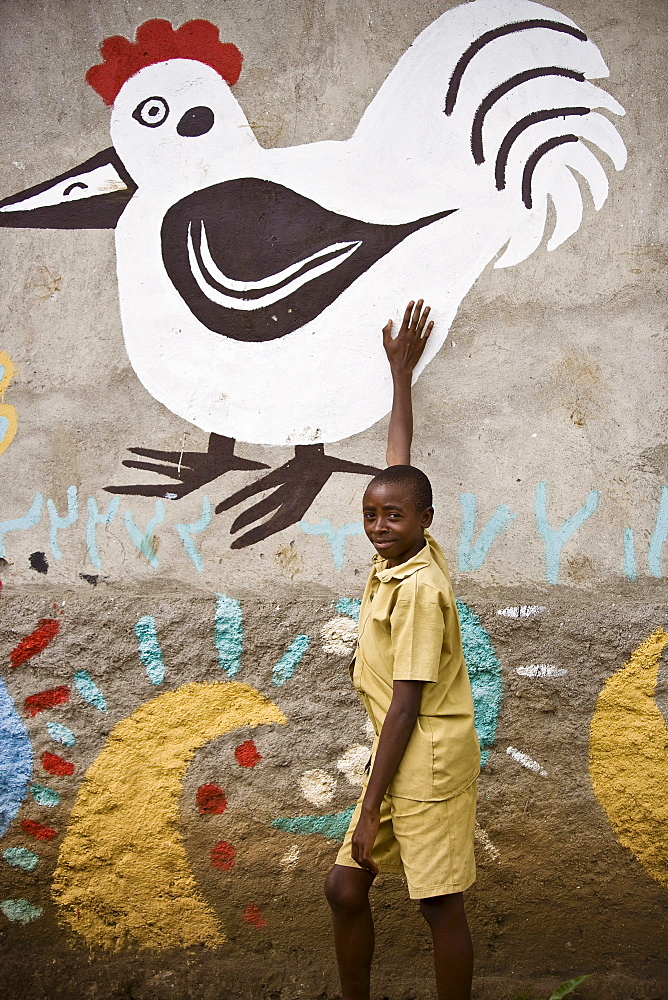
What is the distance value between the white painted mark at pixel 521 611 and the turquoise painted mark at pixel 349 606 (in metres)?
0.42

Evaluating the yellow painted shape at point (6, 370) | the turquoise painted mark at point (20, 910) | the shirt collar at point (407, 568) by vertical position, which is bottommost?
the turquoise painted mark at point (20, 910)

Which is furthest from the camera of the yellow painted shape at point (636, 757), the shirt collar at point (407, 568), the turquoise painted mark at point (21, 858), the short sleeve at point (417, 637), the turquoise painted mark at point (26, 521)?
the turquoise painted mark at point (26, 521)

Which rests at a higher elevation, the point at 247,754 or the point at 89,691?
the point at 89,691

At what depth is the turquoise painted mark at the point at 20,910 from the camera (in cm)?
A: 267

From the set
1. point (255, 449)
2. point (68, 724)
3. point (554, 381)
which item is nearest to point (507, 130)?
point (554, 381)

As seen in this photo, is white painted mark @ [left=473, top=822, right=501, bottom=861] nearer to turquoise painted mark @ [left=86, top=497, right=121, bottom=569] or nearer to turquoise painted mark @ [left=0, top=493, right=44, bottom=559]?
turquoise painted mark @ [left=86, top=497, right=121, bottom=569]

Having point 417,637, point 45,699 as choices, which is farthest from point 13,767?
point 417,637

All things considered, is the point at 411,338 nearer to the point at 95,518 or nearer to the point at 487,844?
the point at 95,518

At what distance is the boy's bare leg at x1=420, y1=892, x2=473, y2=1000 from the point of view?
1985 millimetres

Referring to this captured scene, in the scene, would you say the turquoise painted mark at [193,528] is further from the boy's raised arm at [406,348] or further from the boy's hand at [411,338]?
the boy's hand at [411,338]

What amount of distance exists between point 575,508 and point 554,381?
400mm

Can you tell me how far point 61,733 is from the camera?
2.66m

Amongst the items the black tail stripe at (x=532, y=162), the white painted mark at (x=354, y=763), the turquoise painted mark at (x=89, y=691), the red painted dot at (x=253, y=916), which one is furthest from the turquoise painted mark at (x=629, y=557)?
the turquoise painted mark at (x=89, y=691)

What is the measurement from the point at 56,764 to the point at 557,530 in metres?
Result: 1.70
